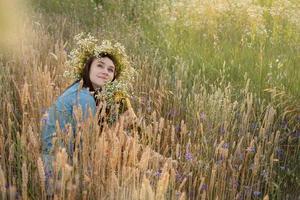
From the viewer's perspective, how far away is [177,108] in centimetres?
311

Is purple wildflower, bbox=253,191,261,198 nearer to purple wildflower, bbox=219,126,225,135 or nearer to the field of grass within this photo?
the field of grass

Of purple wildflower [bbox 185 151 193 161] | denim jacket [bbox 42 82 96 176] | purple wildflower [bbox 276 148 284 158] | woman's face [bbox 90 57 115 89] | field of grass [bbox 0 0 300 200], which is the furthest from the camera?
woman's face [bbox 90 57 115 89]

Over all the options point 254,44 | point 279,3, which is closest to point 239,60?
point 254,44

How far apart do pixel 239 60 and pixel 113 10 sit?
2.93 metres

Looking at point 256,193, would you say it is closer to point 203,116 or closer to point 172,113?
point 203,116

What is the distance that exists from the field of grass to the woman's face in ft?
0.82

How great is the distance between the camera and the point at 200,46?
421 centimetres

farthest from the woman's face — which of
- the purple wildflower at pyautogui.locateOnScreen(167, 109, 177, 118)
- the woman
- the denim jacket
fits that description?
the purple wildflower at pyautogui.locateOnScreen(167, 109, 177, 118)

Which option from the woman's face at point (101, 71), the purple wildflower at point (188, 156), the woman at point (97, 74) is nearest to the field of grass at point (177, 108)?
the purple wildflower at point (188, 156)

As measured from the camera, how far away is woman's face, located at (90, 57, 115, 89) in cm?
290

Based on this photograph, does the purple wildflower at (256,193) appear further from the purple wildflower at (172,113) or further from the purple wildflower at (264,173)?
the purple wildflower at (172,113)

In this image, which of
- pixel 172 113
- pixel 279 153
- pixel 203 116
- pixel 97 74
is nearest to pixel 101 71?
pixel 97 74

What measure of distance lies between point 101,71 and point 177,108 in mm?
528

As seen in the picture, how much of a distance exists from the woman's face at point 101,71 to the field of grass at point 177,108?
249 mm
